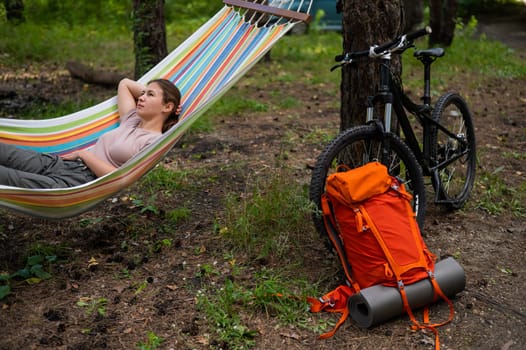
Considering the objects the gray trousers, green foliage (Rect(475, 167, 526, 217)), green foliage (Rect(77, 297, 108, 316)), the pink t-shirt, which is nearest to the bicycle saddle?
green foliage (Rect(475, 167, 526, 217))

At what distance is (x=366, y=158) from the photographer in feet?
9.12

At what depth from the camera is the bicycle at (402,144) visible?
8.48 ft

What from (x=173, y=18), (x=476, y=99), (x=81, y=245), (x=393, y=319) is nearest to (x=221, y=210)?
(x=81, y=245)

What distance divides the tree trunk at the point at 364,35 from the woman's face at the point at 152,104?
1002 mm

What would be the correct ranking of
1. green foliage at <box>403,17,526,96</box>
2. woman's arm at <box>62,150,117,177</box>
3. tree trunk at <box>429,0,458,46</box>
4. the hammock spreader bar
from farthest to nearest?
1. tree trunk at <box>429,0,458,46</box>
2. green foliage at <box>403,17,526,96</box>
3. the hammock spreader bar
4. woman's arm at <box>62,150,117,177</box>

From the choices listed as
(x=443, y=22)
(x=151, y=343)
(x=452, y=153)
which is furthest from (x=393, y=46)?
(x=443, y=22)

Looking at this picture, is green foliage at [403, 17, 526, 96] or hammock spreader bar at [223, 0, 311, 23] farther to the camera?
green foliage at [403, 17, 526, 96]

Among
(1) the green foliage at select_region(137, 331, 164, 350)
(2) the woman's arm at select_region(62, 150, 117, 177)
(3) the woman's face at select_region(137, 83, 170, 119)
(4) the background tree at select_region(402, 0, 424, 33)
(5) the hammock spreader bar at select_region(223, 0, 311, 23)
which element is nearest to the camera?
(1) the green foliage at select_region(137, 331, 164, 350)

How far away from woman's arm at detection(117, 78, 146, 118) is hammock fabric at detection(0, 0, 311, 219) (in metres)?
0.05

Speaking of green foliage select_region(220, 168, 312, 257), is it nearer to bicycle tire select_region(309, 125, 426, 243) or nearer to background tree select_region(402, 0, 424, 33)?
bicycle tire select_region(309, 125, 426, 243)

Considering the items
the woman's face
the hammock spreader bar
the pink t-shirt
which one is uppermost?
the hammock spreader bar

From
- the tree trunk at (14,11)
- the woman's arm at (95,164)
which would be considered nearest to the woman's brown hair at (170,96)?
the woman's arm at (95,164)

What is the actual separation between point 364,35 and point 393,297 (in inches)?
55.1

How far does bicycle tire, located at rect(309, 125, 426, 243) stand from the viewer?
252cm
